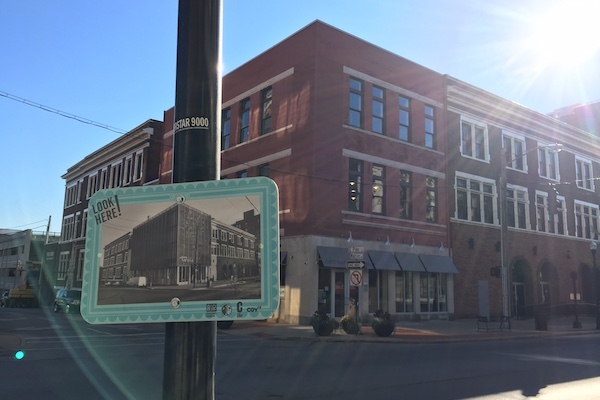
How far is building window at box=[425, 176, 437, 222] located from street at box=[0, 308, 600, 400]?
13.4m

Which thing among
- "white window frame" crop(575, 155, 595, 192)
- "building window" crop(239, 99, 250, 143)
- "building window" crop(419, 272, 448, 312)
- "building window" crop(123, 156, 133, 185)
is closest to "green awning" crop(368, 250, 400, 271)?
"building window" crop(419, 272, 448, 312)

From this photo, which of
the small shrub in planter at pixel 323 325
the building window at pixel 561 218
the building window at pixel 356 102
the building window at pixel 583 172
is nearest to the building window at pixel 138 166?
the building window at pixel 356 102

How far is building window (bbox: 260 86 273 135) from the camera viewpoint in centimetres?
2817

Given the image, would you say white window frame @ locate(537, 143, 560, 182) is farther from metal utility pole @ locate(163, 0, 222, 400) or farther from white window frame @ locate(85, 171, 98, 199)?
white window frame @ locate(85, 171, 98, 199)

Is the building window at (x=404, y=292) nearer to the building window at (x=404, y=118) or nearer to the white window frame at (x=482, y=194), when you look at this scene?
the white window frame at (x=482, y=194)

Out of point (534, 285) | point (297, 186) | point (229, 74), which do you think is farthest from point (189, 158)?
point (534, 285)

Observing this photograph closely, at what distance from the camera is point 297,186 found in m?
25.1

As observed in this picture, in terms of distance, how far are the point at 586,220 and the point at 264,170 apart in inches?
1174

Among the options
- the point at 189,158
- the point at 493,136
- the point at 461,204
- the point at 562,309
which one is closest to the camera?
the point at 189,158

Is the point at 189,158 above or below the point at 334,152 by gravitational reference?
below

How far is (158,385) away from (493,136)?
30828 millimetres

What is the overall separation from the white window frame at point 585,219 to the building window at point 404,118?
65.8 feet

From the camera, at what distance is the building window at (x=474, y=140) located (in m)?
32.6

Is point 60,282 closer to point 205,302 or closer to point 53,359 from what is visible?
point 53,359
